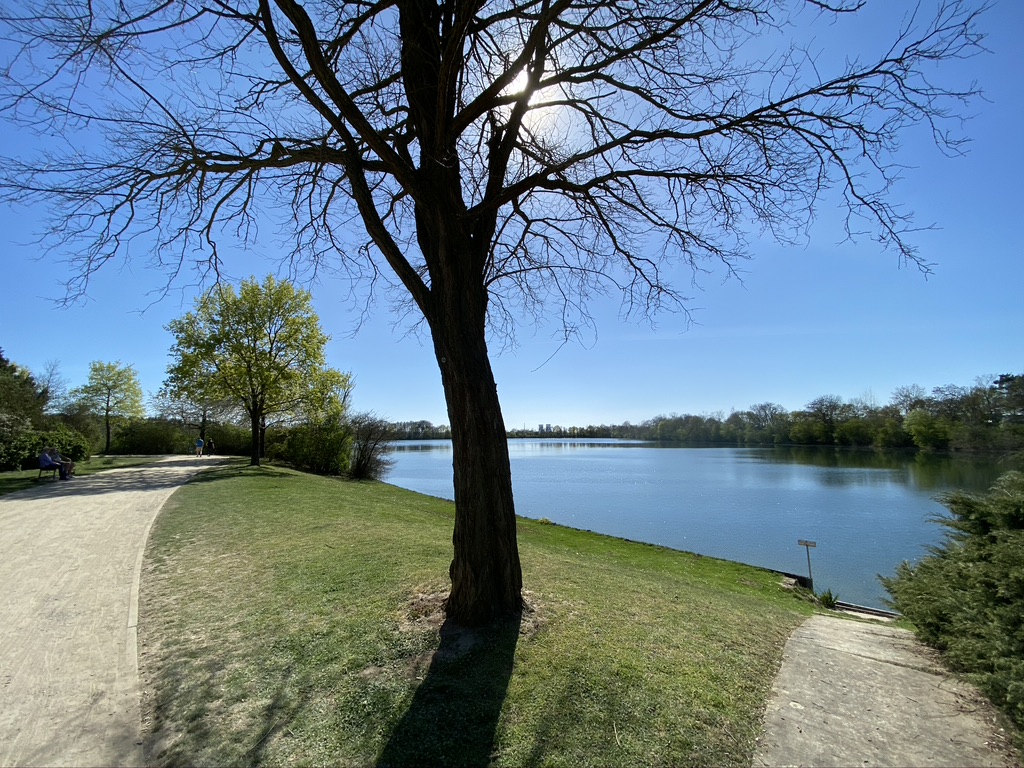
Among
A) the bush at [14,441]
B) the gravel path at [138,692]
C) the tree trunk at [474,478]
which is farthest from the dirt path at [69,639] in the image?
the bush at [14,441]

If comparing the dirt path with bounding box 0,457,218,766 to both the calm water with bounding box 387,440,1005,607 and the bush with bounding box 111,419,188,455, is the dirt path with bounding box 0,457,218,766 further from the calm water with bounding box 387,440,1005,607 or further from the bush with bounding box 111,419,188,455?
the bush with bounding box 111,419,188,455

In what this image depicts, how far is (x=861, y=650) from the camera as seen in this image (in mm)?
4680

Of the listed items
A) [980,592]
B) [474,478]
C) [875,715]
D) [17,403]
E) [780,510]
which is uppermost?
[17,403]

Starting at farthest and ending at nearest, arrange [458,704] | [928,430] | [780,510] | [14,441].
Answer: [928,430]
[780,510]
[14,441]
[458,704]

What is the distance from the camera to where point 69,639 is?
178 inches

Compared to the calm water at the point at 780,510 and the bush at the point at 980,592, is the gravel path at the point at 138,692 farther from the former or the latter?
the calm water at the point at 780,510

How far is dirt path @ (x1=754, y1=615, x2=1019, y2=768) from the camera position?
2.81 metres

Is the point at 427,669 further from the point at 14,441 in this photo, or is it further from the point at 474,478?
the point at 14,441

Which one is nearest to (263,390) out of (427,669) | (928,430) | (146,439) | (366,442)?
(366,442)

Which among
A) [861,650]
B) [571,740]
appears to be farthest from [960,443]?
[571,740]

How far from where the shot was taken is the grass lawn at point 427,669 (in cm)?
284

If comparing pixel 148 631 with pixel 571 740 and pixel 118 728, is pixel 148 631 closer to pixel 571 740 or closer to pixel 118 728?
pixel 118 728

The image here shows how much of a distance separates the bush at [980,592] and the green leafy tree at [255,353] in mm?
25041

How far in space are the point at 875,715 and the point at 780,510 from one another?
24463 mm
